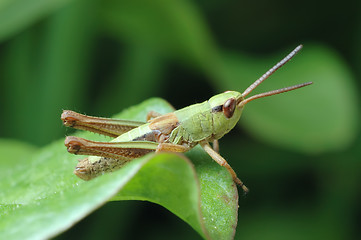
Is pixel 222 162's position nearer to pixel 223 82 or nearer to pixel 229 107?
pixel 229 107

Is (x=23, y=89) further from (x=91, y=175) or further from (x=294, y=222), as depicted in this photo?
(x=294, y=222)

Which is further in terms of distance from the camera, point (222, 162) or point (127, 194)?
point (222, 162)

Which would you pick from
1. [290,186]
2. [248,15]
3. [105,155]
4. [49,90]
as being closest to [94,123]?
[105,155]

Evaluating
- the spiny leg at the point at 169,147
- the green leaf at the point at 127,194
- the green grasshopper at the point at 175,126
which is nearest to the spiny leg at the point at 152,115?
the green grasshopper at the point at 175,126

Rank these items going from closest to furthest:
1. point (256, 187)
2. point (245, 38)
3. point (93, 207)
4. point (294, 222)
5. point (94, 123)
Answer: point (93, 207) → point (94, 123) → point (294, 222) → point (256, 187) → point (245, 38)

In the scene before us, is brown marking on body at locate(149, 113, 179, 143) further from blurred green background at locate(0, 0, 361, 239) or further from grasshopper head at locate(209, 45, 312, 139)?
blurred green background at locate(0, 0, 361, 239)

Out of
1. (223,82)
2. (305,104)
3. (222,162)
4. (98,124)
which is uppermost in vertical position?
(98,124)

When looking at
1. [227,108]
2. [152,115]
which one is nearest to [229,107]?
[227,108]
